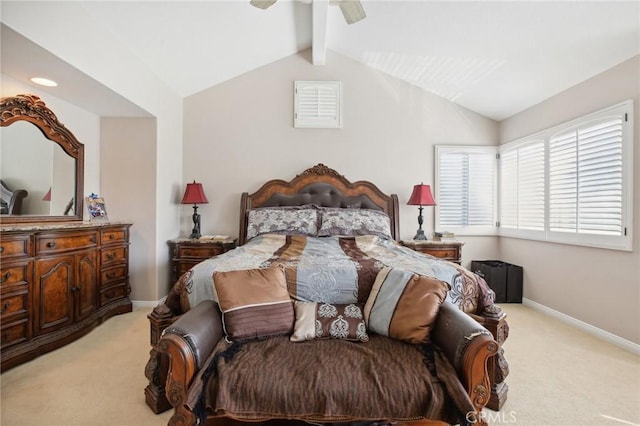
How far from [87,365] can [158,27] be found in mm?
2905

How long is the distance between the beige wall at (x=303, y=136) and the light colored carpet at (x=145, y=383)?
1.76 metres

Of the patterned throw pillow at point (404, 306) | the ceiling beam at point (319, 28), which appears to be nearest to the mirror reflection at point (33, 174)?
the ceiling beam at point (319, 28)

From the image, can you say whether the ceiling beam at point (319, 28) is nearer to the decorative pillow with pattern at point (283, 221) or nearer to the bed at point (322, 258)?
the bed at point (322, 258)

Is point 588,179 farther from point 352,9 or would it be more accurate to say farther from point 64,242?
point 64,242

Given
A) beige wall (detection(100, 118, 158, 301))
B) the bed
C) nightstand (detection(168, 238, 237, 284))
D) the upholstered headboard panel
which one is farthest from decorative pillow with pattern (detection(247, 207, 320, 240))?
beige wall (detection(100, 118, 158, 301))

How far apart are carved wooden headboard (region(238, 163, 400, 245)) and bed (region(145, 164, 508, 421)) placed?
0.01 m

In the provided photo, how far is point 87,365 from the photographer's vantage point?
2154 millimetres

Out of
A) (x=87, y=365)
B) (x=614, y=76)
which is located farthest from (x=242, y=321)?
(x=614, y=76)

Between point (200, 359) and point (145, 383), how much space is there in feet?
3.36

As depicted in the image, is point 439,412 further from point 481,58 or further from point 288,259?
point 481,58

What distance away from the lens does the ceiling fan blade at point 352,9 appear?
2225mm

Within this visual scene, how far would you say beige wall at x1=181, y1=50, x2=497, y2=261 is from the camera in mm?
3998

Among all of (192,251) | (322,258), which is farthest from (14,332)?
(322,258)

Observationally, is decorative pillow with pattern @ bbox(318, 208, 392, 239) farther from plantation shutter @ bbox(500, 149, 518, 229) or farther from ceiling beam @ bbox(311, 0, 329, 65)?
ceiling beam @ bbox(311, 0, 329, 65)
